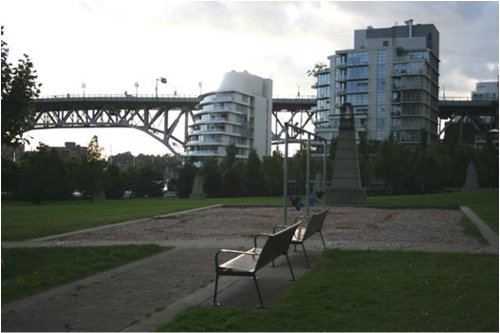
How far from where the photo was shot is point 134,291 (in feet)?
26.0

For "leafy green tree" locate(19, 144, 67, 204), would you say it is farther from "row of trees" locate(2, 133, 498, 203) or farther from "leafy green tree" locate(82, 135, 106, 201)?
"leafy green tree" locate(82, 135, 106, 201)

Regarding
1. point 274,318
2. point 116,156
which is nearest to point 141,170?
point 274,318

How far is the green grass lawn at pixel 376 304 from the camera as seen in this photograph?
5.89 m

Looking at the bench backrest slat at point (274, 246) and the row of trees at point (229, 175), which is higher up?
the row of trees at point (229, 175)

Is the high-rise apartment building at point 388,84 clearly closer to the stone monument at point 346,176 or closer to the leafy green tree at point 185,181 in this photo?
the leafy green tree at point 185,181

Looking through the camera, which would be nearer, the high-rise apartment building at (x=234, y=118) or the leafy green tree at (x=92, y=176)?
the leafy green tree at (x=92, y=176)

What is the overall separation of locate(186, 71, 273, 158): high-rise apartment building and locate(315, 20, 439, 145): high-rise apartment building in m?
13.2

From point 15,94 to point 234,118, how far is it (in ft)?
377

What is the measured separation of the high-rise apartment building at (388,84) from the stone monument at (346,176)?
264 ft

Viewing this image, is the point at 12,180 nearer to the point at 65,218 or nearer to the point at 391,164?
the point at 391,164

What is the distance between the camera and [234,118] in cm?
12519

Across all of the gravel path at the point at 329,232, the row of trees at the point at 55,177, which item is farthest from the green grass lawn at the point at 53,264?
the row of trees at the point at 55,177

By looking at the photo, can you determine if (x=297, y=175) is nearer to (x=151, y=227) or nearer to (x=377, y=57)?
(x=151, y=227)

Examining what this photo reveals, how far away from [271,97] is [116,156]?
56560 mm
